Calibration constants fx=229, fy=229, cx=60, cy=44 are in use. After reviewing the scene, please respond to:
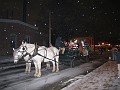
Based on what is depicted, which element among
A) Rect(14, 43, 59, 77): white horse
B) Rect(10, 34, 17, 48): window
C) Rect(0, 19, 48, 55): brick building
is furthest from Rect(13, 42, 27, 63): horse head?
Rect(10, 34, 17, 48): window

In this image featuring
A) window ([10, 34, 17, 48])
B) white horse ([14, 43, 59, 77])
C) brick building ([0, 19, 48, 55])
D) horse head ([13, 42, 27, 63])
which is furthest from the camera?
window ([10, 34, 17, 48])

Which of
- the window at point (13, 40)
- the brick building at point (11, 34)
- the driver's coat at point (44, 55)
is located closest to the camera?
the driver's coat at point (44, 55)

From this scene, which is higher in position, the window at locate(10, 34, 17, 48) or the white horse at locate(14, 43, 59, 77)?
the window at locate(10, 34, 17, 48)

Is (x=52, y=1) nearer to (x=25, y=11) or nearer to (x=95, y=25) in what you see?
(x=25, y=11)

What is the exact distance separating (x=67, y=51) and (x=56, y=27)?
2738 centimetres

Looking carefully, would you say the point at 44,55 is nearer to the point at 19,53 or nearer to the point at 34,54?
the point at 34,54

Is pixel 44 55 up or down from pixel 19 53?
down

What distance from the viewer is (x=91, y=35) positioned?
6431cm

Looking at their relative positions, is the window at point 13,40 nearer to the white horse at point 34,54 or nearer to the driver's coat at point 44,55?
the driver's coat at point 44,55

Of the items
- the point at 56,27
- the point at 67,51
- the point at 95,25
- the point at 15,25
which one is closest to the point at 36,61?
the point at 67,51

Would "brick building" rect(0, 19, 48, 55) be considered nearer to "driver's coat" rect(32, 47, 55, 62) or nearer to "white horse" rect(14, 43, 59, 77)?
"driver's coat" rect(32, 47, 55, 62)

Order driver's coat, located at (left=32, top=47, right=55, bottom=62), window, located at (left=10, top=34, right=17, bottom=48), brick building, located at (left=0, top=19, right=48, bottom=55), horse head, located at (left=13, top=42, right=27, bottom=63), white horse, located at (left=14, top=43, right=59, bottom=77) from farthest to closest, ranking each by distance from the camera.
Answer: window, located at (left=10, top=34, right=17, bottom=48), brick building, located at (left=0, top=19, right=48, bottom=55), driver's coat, located at (left=32, top=47, right=55, bottom=62), white horse, located at (left=14, top=43, right=59, bottom=77), horse head, located at (left=13, top=42, right=27, bottom=63)

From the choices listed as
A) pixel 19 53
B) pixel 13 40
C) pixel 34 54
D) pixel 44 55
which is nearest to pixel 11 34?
pixel 13 40

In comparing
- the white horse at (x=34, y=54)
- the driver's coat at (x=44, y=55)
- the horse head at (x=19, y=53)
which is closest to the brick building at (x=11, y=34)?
the driver's coat at (x=44, y=55)
